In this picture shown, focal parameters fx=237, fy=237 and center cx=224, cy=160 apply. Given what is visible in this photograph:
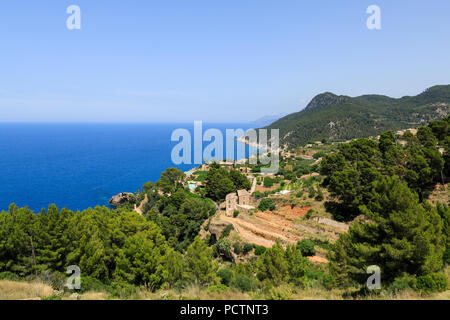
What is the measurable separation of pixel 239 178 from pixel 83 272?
2621 centimetres

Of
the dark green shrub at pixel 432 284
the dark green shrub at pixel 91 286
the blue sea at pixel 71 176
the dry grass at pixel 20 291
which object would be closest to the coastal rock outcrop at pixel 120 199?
the blue sea at pixel 71 176

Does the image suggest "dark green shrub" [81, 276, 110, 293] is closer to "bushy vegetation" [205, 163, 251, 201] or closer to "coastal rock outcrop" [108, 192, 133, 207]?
"bushy vegetation" [205, 163, 251, 201]

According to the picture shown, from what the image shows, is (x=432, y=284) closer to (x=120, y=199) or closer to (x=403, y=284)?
(x=403, y=284)

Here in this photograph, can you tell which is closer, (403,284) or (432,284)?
(432,284)

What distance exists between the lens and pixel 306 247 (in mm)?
18172

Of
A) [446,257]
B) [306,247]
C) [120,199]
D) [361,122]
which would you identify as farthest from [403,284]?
[361,122]

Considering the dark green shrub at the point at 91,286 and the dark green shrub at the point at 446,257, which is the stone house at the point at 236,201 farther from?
the dark green shrub at the point at 446,257

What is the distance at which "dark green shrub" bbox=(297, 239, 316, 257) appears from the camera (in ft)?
59.5

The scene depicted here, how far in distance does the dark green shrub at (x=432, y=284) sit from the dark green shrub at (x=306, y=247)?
10590 millimetres

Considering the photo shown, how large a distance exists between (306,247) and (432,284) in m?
10.9

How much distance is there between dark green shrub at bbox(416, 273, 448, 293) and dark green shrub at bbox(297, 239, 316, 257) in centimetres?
1059

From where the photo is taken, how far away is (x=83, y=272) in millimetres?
13391
